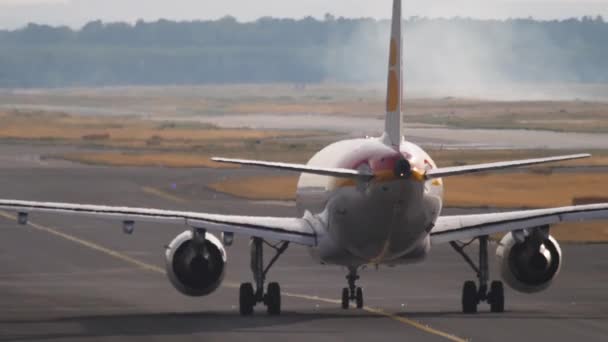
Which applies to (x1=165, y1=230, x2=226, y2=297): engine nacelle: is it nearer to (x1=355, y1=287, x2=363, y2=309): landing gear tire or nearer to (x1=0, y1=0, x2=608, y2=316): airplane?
(x1=0, y1=0, x2=608, y2=316): airplane

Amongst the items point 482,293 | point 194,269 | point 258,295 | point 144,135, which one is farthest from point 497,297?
point 144,135

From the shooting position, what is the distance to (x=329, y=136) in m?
168

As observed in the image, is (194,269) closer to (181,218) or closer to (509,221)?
(181,218)

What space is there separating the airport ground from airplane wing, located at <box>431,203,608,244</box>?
75.8 inches

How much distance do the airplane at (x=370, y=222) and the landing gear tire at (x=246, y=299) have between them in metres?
0.02

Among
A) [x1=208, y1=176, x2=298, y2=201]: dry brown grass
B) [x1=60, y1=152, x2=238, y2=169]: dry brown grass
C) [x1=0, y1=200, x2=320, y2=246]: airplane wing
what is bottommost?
[x1=0, y1=200, x2=320, y2=246]: airplane wing

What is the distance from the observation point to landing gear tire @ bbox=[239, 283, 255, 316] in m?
40.9

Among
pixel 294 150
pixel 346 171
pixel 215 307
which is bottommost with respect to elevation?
pixel 215 307

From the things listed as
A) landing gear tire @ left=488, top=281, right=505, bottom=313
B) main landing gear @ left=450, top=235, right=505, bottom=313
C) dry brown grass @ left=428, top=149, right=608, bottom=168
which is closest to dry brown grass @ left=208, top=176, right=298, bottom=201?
dry brown grass @ left=428, top=149, right=608, bottom=168

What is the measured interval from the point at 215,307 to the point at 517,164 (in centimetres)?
954

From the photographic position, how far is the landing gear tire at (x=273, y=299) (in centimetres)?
4084

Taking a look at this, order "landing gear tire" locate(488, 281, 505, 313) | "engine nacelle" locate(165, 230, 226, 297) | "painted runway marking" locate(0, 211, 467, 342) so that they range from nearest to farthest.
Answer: "painted runway marking" locate(0, 211, 467, 342), "engine nacelle" locate(165, 230, 226, 297), "landing gear tire" locate(488, 281, 505, 313)

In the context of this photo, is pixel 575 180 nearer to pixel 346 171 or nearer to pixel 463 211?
pixel 463 211

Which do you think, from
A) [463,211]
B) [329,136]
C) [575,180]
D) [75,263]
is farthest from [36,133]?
[75,263]
